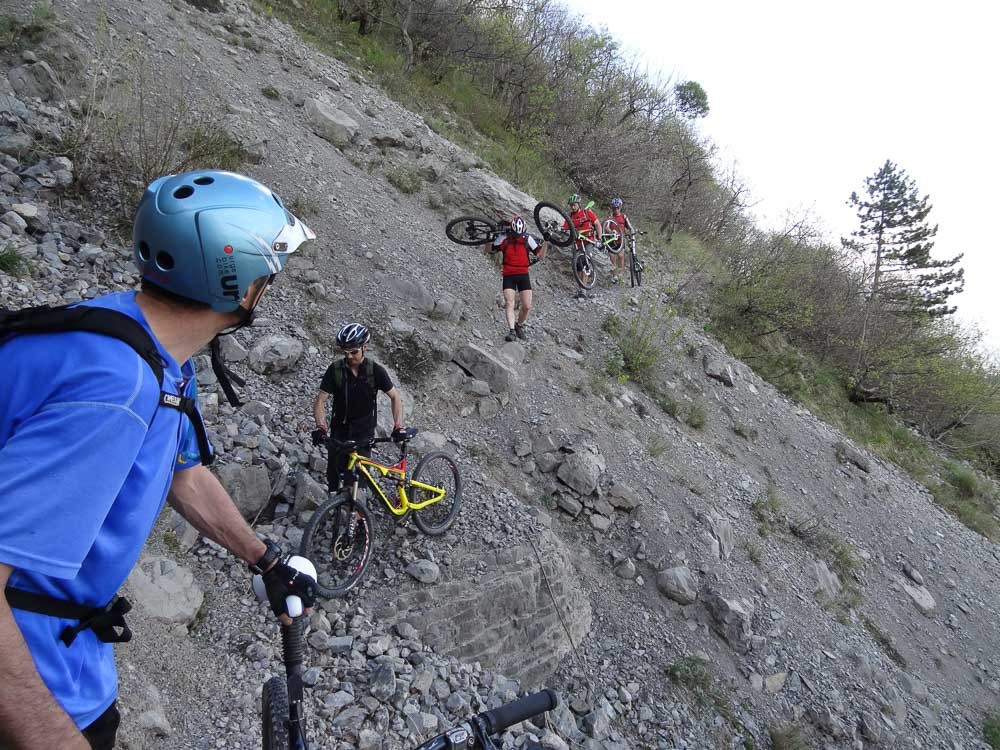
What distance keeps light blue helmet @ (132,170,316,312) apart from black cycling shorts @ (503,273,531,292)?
6619mm

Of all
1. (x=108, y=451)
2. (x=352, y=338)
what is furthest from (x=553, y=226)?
(x=108, y=451)

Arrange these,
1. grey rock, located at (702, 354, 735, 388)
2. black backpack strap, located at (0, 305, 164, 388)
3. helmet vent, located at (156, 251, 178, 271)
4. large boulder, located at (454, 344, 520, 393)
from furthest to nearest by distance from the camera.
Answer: grey rock, located at (702, 354, 735, 388)
large boulder, located at (454, 344, 520, 393)
helmet vent, located at (156, 251, 178, 271)
black backpack strap, located at (0, 305, 164, 388)

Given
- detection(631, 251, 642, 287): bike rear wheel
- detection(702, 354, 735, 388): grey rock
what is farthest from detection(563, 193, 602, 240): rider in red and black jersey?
detection(702, 354, 735, 388): grey rock

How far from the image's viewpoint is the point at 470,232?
10.2 meters

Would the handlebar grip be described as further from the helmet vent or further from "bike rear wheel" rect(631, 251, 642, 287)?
"bike rear wheel" rect(631, 251, 642, 287)

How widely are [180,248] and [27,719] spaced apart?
1.24 meters

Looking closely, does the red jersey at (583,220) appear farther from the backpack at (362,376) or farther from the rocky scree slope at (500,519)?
the backpack at (362,376)

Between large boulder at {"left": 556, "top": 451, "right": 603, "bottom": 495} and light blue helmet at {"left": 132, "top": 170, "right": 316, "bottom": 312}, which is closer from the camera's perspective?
light blue helmet at {"left": 132, "top": 170, "right": 316, "bottom": 312}

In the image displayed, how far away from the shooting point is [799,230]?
16.1 metres

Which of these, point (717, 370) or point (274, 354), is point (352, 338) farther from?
point (717, 370)

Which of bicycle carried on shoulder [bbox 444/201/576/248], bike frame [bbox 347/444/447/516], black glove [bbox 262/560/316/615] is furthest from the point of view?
bicycle carried on shoulder [bbox 444/201/576/248]

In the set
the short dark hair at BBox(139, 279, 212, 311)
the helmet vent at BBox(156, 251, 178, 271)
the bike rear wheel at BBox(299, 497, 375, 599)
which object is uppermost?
the helmet vent at BBox(156, 251, 178, 271)

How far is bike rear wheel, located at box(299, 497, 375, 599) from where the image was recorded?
423 centimetres

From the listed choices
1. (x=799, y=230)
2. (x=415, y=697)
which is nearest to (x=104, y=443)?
(x=415, y=697)
